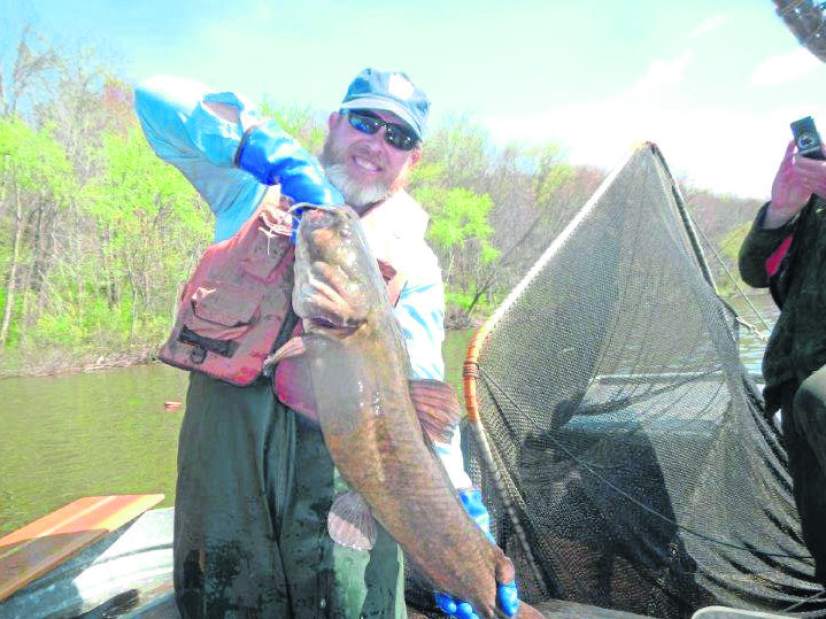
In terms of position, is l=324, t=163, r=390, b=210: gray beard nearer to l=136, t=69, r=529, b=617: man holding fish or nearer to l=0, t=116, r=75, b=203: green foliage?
l=136, t=69, r=529, b=617: man holding fish

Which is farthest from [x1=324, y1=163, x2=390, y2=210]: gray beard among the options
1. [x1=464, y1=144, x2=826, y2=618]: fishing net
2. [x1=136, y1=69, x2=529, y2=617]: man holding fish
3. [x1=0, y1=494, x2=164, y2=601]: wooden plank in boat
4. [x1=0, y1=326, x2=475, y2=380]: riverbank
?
[x1=0, y1=326, x2=475, y2=380]: riverbank

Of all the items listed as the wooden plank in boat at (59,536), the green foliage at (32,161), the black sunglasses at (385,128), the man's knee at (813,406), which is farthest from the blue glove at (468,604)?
the green foliage at (32,161)

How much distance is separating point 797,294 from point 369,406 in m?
2.36

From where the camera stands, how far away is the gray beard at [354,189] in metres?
2.79

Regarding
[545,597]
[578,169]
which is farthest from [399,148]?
[578,169]

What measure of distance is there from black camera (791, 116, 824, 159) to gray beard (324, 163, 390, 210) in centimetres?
210

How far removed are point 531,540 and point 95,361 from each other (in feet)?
78.7

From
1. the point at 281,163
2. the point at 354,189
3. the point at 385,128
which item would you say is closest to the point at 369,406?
the point at 281,163

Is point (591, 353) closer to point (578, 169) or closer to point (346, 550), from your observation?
point (346, 550)

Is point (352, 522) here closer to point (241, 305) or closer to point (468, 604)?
point (468, 604)

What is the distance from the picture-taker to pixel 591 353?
4070 millimetres

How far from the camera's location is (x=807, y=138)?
328 cm

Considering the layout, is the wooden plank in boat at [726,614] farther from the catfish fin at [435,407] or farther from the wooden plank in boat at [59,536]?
the wooden plank in boat at [59,536]

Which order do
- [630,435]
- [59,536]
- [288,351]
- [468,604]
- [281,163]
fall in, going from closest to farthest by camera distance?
1. [288,351]
2. [281,163]
3. [468,604]
4. [59,536]
5. [630,435]
